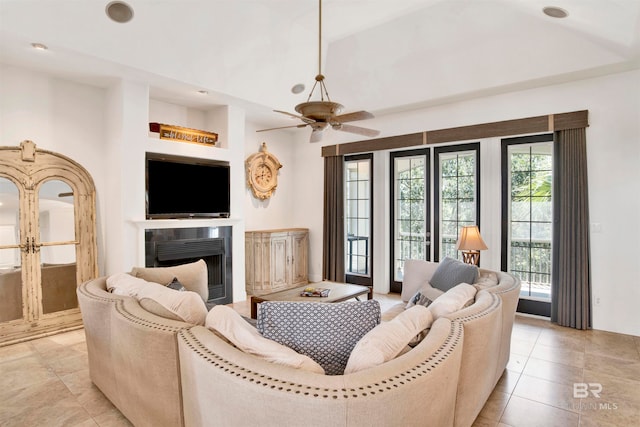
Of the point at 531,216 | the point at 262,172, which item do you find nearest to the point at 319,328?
the point at 531,216

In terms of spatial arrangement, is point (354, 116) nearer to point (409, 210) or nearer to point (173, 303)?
point (173, 303)

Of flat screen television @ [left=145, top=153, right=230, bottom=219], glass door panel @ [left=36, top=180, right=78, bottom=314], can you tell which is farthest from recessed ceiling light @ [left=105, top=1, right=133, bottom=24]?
glass door panel @ [left=36, top=180, right=78, bottom=314]

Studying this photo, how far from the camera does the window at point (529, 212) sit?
448cm

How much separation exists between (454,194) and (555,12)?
94.4 inches

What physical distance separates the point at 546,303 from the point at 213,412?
14.5 feet

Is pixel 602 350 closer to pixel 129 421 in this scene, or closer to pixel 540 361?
pixel 540 361

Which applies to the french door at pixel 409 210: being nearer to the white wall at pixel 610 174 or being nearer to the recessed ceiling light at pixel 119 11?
the white wall at pixel 610 174

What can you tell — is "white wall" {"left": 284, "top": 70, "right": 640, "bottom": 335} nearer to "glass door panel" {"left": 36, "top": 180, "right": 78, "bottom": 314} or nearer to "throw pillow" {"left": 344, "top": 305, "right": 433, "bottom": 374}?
"throw pillow" {"left": 344, "top": 305, "right": 433, "bottom": 374}

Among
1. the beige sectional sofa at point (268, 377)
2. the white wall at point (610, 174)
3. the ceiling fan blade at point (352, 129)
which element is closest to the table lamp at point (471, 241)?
the white wall at point (610, 174)

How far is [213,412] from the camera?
4.71 feet

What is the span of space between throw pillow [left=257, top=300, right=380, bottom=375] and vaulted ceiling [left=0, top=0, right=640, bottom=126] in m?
3.20

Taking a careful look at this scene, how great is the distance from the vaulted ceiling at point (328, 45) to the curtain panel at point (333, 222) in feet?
4.58

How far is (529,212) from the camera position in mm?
4590

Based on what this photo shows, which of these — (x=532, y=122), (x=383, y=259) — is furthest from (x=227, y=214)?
(x=532, y=122)
